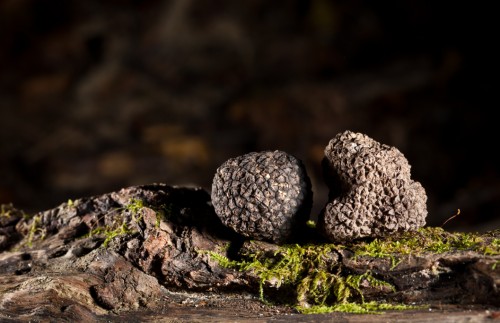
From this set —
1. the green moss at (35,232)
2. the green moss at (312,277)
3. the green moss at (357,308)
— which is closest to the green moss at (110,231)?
the green moss at (35,232)

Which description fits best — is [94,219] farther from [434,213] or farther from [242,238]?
[434,213]

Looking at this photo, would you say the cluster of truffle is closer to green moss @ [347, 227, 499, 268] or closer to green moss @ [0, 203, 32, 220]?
green moss @ [347, 227, 499, 268]

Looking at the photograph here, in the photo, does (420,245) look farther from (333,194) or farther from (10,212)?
(10,212)

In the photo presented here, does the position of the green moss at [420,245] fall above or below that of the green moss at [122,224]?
below

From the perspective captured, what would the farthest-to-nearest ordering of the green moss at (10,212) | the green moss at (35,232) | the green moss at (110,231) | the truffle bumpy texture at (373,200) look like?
the green moss at (10,212), the green moss at (35,232), the green moss at (110,231), the truffle bumpy texture at (373,200)

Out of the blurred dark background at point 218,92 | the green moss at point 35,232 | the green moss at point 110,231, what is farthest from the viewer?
the blurred dark background at point 218,92

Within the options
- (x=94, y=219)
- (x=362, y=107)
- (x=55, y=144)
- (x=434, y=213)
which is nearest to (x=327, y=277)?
(x=94, y=219)

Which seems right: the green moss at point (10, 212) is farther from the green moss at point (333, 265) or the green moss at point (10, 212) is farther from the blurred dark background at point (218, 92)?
the blurred dark background at point (218, 92)

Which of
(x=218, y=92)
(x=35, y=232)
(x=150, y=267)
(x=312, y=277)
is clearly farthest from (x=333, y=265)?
(x=218, y=92)
